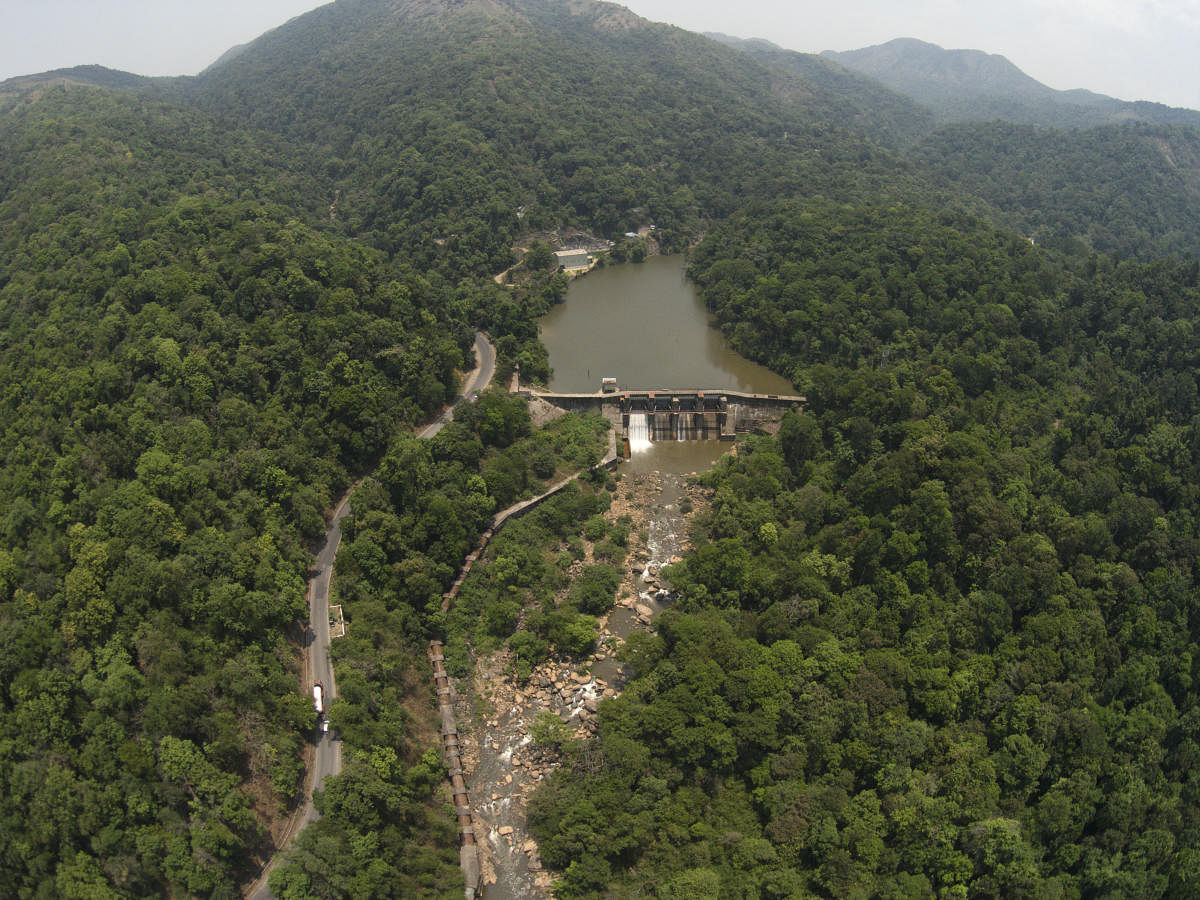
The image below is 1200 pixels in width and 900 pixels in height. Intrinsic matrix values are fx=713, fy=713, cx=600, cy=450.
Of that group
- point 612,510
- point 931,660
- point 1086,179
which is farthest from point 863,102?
point 931,660

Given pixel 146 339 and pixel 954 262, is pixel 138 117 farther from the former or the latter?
pixel 954 262

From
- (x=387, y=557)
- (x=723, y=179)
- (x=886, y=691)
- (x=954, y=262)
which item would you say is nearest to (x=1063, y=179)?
(x=723, y=179)

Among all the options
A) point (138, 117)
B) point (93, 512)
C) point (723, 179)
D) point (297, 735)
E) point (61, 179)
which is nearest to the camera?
point (297, 735)

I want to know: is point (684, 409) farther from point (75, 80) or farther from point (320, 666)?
point (75, 80)

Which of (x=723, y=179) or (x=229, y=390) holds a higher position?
→ (x=723, y=179)

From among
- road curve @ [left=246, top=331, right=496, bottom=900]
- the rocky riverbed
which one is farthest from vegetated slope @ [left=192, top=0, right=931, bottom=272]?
the rocky riverbed

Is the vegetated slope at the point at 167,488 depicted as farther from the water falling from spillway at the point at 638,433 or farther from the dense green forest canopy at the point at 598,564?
the water falling from spillway at the point at 638,433

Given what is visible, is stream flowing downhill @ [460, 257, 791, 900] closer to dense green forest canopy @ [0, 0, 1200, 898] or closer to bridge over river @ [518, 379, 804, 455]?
bridge over river @ [518, 379, 804, 455]
